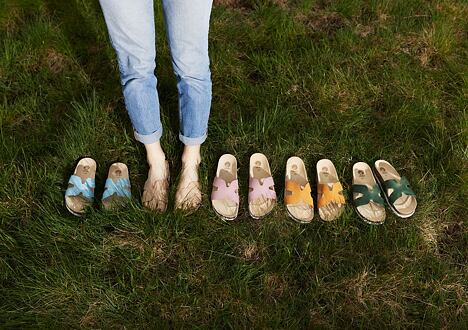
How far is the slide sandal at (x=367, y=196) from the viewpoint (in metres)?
1.95

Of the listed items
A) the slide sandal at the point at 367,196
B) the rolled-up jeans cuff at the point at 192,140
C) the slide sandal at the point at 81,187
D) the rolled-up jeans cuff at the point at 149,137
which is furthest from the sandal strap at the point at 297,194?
the slide sandal at the point at 81,187

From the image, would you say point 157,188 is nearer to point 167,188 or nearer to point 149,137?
point 167,188

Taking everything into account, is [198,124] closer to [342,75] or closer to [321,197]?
[321,197]

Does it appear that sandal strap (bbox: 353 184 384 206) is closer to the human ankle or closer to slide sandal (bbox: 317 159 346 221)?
slide sandal (bbox: 317 159 346 221)

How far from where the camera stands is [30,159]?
6.61 ft

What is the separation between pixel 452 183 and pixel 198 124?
117 centimetres

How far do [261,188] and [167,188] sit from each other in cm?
42

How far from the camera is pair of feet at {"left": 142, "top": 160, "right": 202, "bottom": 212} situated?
191cm

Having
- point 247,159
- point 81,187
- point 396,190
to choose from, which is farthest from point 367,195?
point 81,187

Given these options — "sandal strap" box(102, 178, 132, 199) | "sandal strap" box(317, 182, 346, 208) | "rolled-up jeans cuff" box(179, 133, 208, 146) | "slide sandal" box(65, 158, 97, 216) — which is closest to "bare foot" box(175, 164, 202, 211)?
"rolled-up jeans cuff" box(179, 133, 208, 146)

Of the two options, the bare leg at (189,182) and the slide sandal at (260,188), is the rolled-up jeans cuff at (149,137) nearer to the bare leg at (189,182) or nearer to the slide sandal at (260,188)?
the bare leg at (189,182)

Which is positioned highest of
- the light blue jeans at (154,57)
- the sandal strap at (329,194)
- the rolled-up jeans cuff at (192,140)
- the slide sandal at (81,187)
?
the light blue jeans at (154,57)

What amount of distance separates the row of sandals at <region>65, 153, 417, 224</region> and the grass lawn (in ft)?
0.16

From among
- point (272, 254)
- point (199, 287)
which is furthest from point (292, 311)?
point (199, 287)
